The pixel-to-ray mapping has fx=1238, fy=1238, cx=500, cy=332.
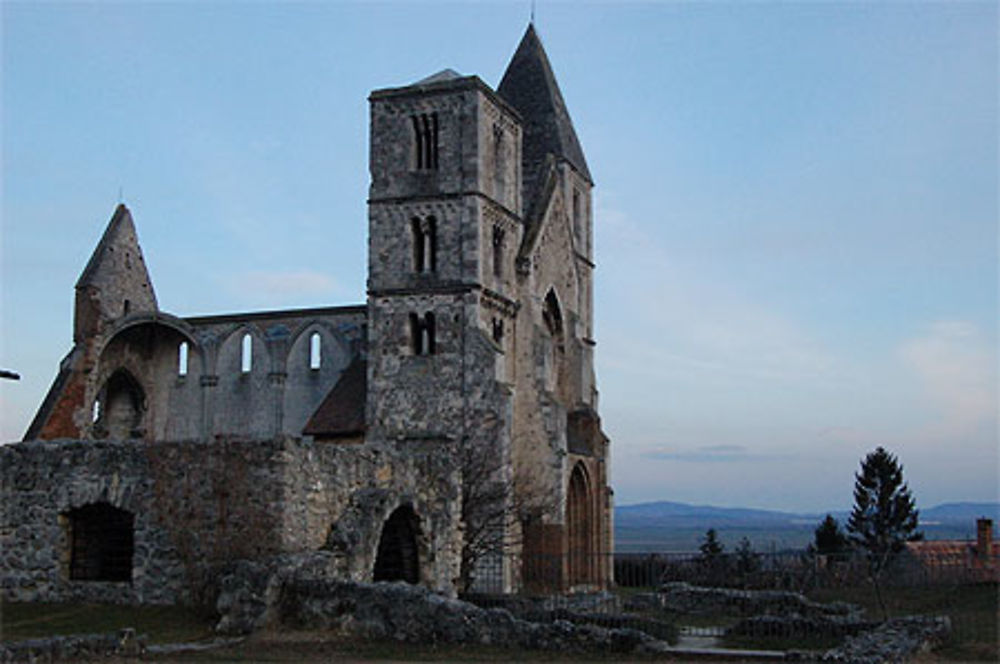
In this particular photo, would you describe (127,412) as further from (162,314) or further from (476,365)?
(476,365)

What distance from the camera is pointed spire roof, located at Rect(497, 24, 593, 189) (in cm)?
5750

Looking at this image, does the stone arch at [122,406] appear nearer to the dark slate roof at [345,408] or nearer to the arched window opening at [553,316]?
the dark slate roof at [345,408]

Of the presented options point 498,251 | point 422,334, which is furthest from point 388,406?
point 498,251

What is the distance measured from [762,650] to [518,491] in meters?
23.9

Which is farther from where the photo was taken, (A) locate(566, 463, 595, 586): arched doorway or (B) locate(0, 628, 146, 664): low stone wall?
(A) locate(566, 463, 595, 586): arched doorway

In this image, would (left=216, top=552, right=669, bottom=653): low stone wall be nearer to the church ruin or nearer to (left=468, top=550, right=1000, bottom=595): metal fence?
the church ruin

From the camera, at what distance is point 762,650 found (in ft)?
70.6

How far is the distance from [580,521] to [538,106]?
2009 centimetres

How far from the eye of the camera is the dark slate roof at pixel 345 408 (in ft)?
151

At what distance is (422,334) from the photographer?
148 ft

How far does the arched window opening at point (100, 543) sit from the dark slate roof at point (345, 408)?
20.5m

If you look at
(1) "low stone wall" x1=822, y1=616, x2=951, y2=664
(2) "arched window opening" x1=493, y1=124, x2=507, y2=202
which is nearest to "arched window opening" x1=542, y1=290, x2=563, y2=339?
(2) "arched window opening" x1=493, y1=124, x2=507, y2=202

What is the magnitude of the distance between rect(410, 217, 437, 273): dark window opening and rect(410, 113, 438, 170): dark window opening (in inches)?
83.4

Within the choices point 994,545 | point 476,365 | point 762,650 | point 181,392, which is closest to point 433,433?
point 476,365
